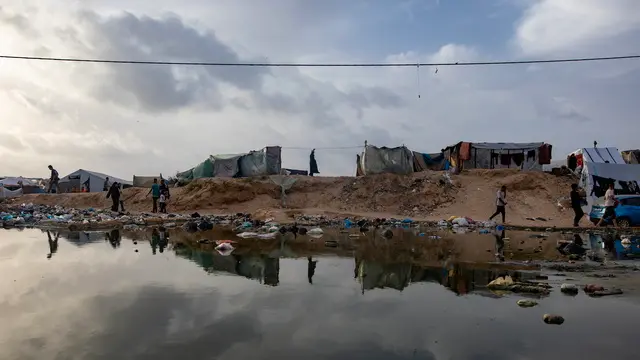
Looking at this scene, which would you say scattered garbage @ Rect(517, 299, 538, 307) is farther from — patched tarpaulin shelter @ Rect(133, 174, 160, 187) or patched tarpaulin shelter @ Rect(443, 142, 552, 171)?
patched tarpaulin shelter @ Rect(133, 174, 160, 187)

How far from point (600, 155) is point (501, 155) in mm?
5325

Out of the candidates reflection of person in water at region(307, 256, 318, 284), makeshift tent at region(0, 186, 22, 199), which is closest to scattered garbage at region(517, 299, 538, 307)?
reflection of person in water at region(307, 256, 318, 284)

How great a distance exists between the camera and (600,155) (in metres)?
27.2

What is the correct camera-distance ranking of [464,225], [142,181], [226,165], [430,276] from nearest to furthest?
1. [430,276]
2. [464,225]
3. [226,165]
4. [142,181]

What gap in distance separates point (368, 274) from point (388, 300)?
2.02 metres

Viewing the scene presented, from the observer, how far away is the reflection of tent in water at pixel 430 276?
7.96 meters

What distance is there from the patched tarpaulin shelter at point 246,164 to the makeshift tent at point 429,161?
8.91 m

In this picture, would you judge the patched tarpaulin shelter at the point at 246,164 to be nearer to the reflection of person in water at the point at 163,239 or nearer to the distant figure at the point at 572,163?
the reflection of person in water at the point at 163,239

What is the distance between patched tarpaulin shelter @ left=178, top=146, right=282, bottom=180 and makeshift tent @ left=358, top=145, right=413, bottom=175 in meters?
5.78

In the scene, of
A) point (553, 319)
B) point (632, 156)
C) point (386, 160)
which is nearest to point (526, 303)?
point (553, 319)

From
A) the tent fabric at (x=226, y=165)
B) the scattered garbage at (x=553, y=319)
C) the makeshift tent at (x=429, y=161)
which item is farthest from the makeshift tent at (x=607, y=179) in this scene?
the scattered garbage at (x=553, y=319)

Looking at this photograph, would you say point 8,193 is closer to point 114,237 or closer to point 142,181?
point 142,181

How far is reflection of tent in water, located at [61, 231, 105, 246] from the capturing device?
1415 cm

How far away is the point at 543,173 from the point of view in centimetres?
2844
